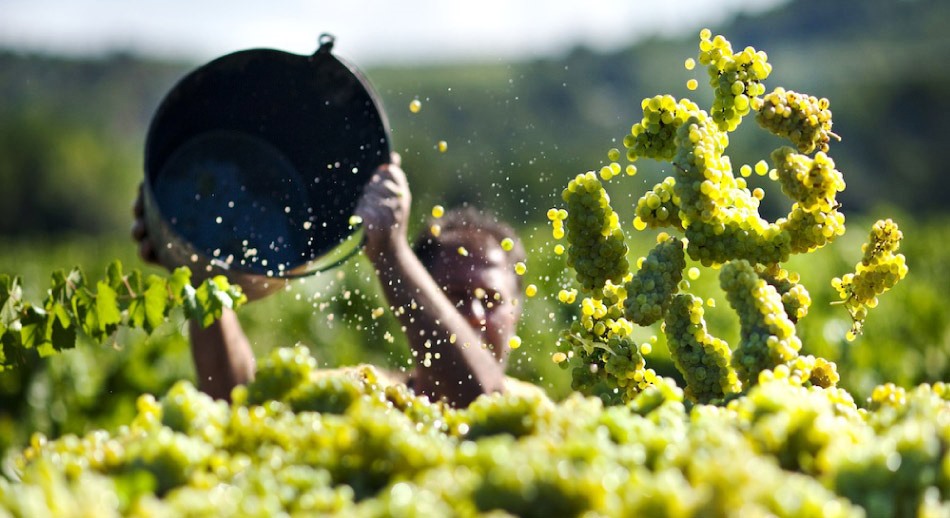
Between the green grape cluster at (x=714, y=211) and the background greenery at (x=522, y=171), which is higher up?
the background greenery at (x=522, y=171)

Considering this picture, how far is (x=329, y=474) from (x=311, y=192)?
2.05 meters

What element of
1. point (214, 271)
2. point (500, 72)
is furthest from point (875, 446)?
point (500, 72)

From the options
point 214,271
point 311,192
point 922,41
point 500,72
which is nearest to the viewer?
point 214,271

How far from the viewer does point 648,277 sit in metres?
1.88

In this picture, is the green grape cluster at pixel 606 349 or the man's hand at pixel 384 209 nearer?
the green grape cluster at pixel 606 349

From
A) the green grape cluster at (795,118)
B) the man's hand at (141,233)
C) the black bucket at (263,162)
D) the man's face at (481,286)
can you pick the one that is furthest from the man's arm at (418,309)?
the green grape cluster at (795,118)

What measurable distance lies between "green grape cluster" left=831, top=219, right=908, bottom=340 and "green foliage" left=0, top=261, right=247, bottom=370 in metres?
1.20

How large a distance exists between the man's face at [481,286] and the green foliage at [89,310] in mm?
1705

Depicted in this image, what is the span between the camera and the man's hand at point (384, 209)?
295 cm

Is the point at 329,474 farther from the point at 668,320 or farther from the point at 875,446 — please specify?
the point at 668,320

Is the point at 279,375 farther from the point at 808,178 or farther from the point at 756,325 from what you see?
the point at 808,178

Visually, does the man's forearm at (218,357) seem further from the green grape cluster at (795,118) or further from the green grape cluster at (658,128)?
the green grape cluster at (795,118)

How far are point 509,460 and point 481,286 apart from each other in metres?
2.59

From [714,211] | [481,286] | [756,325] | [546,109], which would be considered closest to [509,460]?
[756,325]
